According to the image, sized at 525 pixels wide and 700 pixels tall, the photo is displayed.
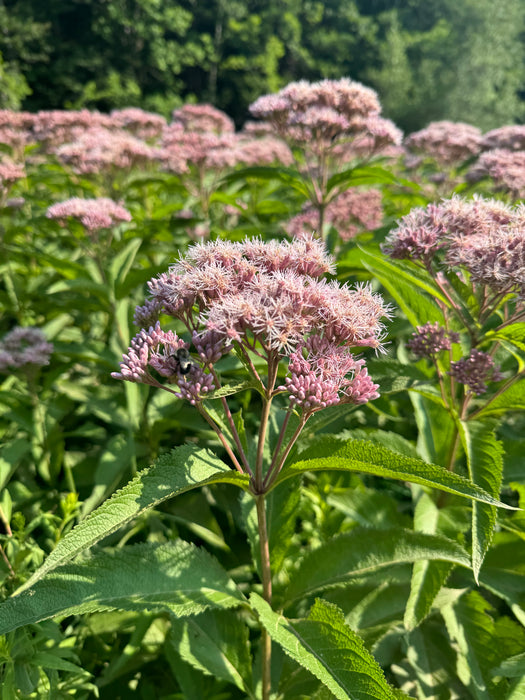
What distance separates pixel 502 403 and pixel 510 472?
315mm

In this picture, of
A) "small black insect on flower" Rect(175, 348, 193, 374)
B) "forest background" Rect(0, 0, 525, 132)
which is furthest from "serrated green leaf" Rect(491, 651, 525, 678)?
"forest background" Rect(0, 0, 525, 132)

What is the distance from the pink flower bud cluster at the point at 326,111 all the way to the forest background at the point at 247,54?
22016 millimetres

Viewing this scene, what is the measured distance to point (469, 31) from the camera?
108 feet

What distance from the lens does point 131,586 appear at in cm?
112

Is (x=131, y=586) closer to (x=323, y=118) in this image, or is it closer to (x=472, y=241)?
(x=472, y=241)

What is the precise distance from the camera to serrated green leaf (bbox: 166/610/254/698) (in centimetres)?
137

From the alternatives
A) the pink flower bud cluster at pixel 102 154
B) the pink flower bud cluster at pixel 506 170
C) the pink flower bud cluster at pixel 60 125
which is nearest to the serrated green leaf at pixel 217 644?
the pink flower bud cluster at pixel 506 170

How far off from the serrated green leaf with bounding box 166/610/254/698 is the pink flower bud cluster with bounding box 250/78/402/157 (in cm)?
271

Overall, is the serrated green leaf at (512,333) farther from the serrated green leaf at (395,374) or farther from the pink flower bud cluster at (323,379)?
the pink flower bud cluster at (323,379)

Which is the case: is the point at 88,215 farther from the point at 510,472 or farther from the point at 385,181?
the point at 510,472

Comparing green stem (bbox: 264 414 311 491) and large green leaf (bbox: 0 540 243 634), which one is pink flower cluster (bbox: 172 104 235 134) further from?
large green leaf (bbox: 0 540 243 634)

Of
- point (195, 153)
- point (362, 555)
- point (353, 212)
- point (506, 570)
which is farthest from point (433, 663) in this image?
point (195, 153)

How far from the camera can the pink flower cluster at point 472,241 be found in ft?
4.72

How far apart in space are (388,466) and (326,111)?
8.71 ft
